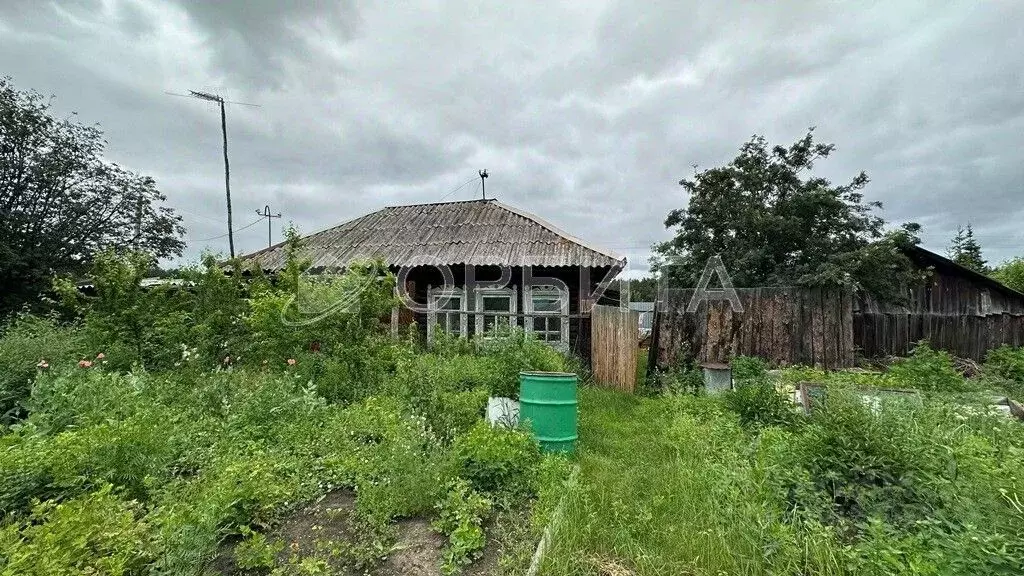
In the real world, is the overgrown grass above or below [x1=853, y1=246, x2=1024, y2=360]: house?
below

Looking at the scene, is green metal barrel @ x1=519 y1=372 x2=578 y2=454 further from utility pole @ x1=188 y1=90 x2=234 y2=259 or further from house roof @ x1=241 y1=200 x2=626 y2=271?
utility pole @ x1=188 y1=90 x2=234 y2=259

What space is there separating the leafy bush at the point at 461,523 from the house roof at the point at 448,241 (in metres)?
6.32

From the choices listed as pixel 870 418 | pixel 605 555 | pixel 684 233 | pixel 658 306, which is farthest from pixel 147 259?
pixel 684 233

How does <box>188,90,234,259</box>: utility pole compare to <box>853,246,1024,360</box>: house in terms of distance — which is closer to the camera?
<box>853,246,1024,360</box>: house

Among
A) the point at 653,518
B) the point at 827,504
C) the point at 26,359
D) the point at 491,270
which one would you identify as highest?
the point at 491,270

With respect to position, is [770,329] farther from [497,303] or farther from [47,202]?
[47,202]

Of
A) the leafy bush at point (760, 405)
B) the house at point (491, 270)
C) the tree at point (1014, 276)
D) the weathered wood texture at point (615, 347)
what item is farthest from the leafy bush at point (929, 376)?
the tree at point (1014, 276)

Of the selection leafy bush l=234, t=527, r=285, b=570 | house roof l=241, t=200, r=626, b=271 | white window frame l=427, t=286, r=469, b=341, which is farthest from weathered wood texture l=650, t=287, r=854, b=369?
leafy bush l=234, t=527, r=285, b=570

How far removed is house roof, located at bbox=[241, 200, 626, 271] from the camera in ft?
30.6

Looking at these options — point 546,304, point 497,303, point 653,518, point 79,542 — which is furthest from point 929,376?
point 79,542

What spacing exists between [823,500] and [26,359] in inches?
298

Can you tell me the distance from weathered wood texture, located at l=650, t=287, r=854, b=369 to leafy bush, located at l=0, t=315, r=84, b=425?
305 inches

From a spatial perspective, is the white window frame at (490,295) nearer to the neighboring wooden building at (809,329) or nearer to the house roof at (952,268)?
the neighboring wooden building at (809,329)

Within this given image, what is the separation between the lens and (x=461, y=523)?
2.68m
